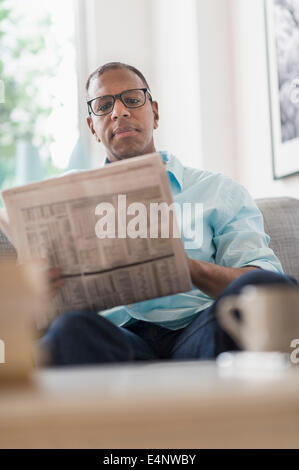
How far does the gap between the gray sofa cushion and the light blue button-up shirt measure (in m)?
0.21

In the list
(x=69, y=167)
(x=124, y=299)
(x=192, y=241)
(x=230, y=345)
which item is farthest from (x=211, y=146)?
(x=230, y=345)

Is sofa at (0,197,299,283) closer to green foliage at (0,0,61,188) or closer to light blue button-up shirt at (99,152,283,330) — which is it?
light blue button-up shirt at (99,152,283,330)

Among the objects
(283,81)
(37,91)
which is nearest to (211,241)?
(283,81)

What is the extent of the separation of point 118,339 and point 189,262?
0.31 metres

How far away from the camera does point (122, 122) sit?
64.1 inches

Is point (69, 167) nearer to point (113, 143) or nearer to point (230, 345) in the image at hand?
point (113, 143)

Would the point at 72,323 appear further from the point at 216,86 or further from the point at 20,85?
the point at 20,85

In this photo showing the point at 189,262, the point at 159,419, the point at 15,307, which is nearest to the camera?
the point at 159,419

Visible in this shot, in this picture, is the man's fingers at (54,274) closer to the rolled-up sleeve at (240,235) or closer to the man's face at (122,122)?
the rolled-up sleeve at (240,235)

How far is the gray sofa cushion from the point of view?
5.57ft

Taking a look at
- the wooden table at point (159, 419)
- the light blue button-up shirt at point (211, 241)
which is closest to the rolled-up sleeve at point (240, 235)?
the light blue button-up shirt at point (211, 241)

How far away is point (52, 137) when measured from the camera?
3.02m

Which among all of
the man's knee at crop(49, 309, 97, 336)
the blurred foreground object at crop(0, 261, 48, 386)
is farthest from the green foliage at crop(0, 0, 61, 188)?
the blurred foreground object at crop(0, 261, 48, 386)

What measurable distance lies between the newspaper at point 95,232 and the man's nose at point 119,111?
18.4 inches
